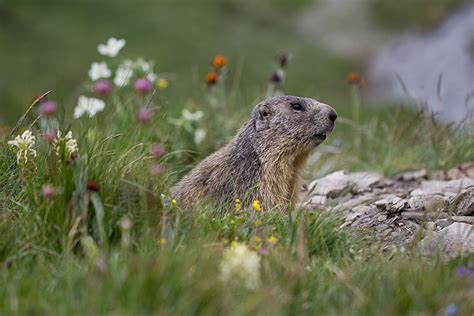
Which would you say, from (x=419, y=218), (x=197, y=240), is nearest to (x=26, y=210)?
(x=197, y=240)

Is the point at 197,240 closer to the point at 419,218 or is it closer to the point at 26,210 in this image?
the point at 26,210

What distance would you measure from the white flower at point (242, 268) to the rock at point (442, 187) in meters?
2.87

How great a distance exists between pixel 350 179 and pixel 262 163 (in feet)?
4.18

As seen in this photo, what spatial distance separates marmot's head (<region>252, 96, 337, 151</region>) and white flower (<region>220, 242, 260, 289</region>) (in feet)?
9.06

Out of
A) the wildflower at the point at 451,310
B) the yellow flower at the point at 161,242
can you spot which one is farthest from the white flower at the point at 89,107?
the wildflower at the point at 451,310

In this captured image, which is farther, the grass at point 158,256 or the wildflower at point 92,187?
the wildflower at point 92,187

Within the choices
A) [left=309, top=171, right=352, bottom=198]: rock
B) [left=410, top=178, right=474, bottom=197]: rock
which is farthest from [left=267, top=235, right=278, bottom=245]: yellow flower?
[left=309, top=171, right=352, bottom=198]: rock

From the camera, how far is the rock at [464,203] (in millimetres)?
5785

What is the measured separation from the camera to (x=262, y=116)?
6.88 metres

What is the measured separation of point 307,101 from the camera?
22.7 feet

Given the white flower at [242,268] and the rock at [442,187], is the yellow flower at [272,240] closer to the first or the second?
the white flower at [242,268]

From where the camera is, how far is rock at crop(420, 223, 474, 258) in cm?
485

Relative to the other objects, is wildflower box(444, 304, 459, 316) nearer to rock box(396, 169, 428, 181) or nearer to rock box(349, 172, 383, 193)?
rock box(349, 172, 383, 193)

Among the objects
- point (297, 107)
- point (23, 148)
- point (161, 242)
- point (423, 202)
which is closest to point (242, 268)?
point (161, 242)
